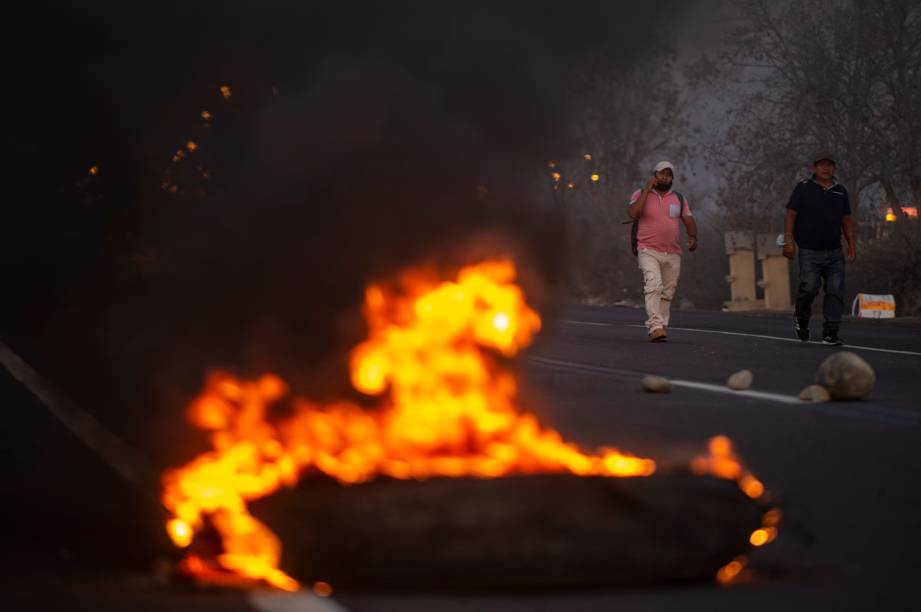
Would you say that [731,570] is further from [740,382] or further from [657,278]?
[657,278]

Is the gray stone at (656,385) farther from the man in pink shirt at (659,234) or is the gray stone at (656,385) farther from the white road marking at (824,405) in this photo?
the man in pink shirt at (659,234)

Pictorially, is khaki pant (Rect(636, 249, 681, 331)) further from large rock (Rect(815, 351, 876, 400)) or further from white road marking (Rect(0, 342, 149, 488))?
white road marking (Rect(0, 342, 149, 488))

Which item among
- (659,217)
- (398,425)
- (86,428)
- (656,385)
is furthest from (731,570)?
(659,217)

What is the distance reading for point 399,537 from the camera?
4996 mm

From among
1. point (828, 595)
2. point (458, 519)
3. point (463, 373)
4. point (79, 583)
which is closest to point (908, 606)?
point (828, 595)

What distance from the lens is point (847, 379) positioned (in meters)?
10.8

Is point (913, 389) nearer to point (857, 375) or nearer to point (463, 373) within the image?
point (857, 375)

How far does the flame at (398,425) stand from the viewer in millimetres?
5480

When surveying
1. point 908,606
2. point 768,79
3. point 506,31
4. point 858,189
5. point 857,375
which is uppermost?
point 768,79

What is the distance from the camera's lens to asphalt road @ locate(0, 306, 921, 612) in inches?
194

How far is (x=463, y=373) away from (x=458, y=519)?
1.30 meters

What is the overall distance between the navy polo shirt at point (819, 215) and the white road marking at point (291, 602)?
13234mm

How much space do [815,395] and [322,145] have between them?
195 inches

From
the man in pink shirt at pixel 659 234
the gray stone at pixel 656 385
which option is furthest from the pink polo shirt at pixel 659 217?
the gray stone at pixel 656 385
